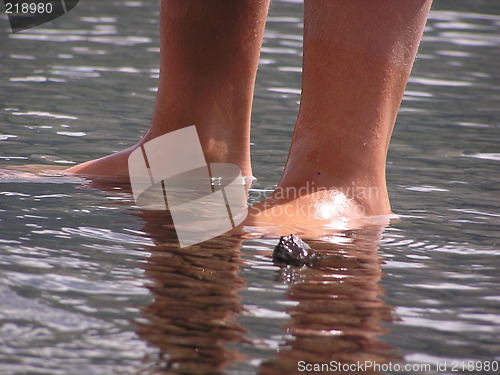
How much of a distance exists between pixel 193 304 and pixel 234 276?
0.66ft

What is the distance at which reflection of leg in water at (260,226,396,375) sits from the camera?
4.69 ft

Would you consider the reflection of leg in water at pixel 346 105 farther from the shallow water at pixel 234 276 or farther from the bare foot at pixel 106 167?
the bare foot at pixel 106 167

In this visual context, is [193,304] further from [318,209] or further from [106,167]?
[106,167]

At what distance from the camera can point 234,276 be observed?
1.80 meters

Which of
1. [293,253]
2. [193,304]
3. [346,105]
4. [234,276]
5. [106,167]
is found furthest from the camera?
[106,167]

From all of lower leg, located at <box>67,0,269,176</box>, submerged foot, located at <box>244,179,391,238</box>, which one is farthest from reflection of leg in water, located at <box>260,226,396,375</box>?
lower leg, located at <box>67,0,269,176</box>

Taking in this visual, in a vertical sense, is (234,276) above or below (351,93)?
below

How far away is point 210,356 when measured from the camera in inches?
55.0

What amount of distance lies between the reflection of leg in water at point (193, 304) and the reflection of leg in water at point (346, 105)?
342mm

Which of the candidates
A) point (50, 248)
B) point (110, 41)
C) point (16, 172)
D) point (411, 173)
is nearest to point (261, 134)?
point (411, 173)

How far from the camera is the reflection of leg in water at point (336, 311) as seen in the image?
→ 1.43m

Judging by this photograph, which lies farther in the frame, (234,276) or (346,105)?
(346,105)

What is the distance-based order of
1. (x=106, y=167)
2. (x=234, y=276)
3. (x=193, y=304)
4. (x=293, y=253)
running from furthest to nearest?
(x=106, y=167) → (x=293, y=253) → (x=234, y=276) → (x=193, y=304)

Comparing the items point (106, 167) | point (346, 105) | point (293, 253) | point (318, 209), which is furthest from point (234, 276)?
point (106, 167)
